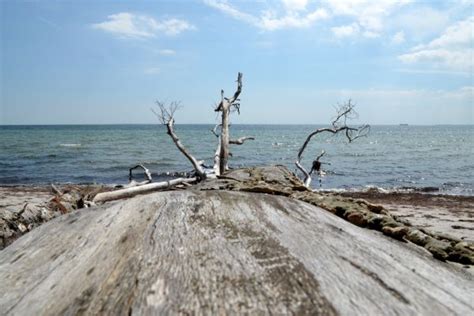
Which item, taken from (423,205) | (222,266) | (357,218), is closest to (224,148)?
(357,218)

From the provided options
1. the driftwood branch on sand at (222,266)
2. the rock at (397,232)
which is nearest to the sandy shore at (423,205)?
the rock at (397,232)

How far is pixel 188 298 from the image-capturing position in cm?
104

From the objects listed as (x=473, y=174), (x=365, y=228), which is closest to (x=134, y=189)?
(x=365, y=228)

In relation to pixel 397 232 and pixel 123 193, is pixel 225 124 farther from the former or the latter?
pixel 397 232

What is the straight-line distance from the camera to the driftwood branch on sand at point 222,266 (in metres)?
1.05

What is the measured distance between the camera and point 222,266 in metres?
1.18

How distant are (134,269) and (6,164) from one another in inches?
1136

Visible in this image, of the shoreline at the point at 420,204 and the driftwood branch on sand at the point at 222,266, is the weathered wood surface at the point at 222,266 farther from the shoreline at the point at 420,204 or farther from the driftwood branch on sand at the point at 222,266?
the shoreline at the point at 420,204

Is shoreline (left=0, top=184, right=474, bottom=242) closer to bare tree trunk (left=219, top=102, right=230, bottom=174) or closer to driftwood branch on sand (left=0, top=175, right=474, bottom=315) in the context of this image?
bare tree trunk (left=219, top=102, right=230, bottom=174)

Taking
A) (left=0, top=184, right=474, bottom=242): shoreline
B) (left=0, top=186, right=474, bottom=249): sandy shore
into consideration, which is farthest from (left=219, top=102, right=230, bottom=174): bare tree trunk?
(left=0, top=186, right=474, bottom=249): sandy shore

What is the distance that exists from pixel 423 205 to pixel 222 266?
46.3ft

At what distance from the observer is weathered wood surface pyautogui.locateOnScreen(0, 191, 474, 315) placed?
1.05m

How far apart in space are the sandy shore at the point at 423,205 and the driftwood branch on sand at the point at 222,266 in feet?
23.9

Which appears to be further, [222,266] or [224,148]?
[224,148]
